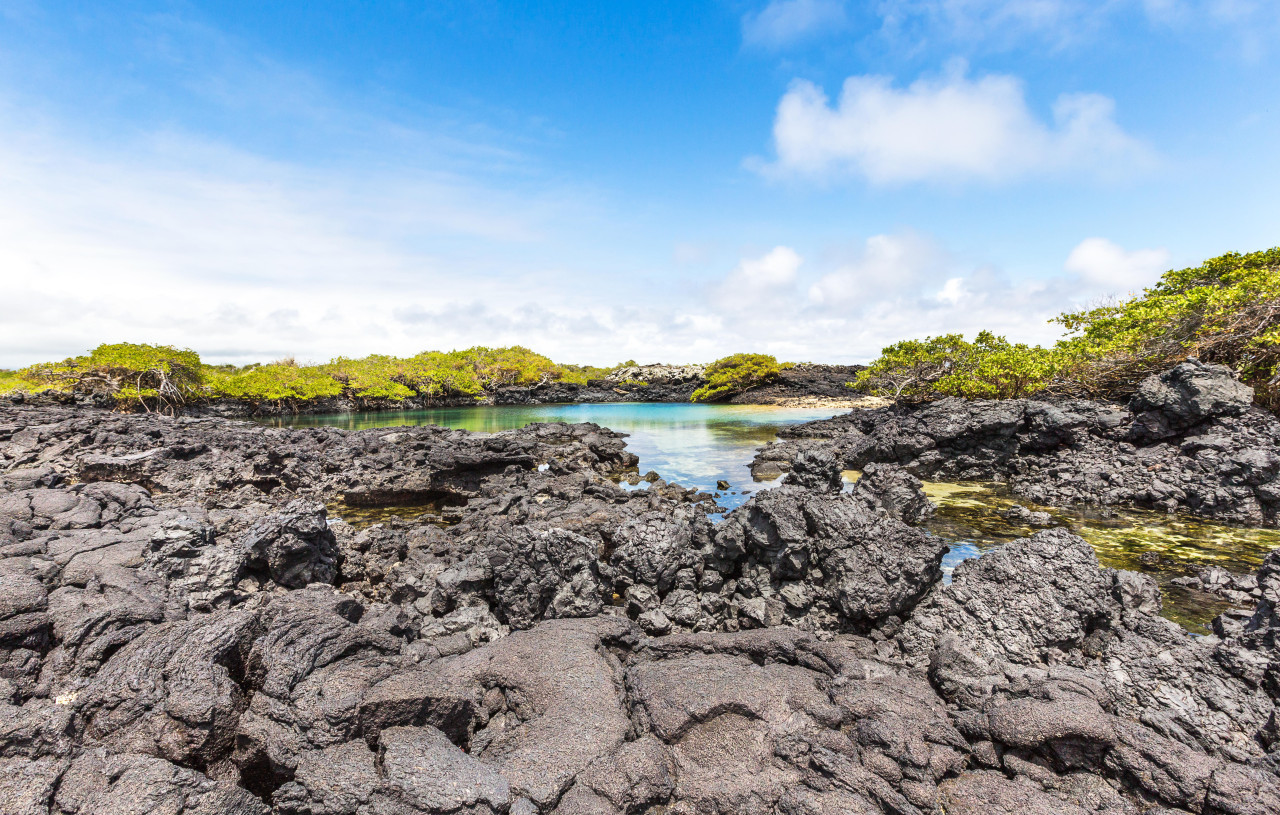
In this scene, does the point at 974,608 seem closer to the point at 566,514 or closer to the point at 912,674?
the point at 912,674

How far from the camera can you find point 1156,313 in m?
16.0

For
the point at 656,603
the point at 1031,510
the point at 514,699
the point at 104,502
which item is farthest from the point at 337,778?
the point at 1031,510

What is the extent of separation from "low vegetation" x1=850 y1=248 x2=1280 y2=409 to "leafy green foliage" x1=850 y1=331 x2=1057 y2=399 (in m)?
0.04

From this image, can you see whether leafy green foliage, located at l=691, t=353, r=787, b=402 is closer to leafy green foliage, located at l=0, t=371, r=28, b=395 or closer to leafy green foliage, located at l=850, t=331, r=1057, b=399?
leafy green foliage, located at l=850, t=331, r=1057, b=399

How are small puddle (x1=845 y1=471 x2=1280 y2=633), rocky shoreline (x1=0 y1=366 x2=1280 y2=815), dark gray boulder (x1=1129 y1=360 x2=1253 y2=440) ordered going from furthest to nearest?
dark gray boulder (x1=1129 y1=360 x2=1253 y2=440) < small puddle (x1=845 y1=471 x2=1280 y2=633) < rocky shoreline (x1=0 y1=366 x2=1280 y2=815)

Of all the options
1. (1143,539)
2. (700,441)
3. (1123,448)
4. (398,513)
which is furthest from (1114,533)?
(700,441)

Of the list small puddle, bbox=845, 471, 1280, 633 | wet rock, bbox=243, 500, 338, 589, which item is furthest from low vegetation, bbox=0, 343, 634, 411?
small puddle, bbox=845, 471, 1280, 633

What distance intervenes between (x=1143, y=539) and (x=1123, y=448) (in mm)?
5365

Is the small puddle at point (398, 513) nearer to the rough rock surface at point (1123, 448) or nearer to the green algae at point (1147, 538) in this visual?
the rough rock surface at point (1123, 448)

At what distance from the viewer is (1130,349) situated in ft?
52.9

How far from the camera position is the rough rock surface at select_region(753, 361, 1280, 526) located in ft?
33.8

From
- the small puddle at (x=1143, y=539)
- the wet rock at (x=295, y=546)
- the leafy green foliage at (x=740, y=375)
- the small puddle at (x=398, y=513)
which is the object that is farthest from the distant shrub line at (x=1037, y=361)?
the leafy green foliage at (x=740, y=375)

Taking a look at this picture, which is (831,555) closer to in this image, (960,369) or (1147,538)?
(1147,538)

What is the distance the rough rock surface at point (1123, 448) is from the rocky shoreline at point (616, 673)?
6.98m
